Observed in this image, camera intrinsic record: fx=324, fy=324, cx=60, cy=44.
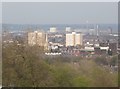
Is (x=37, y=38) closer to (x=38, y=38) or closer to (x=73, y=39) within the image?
(x=38, y=38)

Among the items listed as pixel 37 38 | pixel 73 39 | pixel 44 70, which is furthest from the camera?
pixel 73 39

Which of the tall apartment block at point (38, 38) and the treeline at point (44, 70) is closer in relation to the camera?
the treeline at point (44, 70)

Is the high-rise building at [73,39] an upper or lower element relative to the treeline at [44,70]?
upper

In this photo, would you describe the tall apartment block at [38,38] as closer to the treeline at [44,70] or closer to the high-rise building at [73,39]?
the treeline at [44,70]

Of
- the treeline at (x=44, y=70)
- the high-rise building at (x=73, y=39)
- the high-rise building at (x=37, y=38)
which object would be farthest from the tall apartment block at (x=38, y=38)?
the high-rise building at (x=73, y=39)

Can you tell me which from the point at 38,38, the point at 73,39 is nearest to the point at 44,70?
the point at 38,38
